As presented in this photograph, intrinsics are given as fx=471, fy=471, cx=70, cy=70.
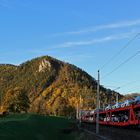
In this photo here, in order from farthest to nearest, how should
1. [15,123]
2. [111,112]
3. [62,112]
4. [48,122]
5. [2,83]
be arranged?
[2,83], [62,112], [111,112], [48,122], [15,123]

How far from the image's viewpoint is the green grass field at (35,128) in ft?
24.2

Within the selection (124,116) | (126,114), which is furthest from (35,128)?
(124,116)

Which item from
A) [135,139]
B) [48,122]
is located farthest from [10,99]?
[48,122]

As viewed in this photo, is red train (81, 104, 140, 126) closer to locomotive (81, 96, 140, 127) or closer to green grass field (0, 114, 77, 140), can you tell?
locomotive (81, 96, 140, 127)

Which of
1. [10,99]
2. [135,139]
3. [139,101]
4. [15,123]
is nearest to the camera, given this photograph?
[15,123]

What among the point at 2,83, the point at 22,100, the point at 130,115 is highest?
the point at 2,83

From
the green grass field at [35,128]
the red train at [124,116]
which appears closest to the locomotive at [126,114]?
the red train at [124,116]

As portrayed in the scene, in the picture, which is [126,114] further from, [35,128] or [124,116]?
[35,128]

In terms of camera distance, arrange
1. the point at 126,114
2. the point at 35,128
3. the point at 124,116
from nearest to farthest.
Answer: the point at 35,128 < the point at 126,114 < the point at 124,116

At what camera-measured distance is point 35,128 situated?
26.7 ft

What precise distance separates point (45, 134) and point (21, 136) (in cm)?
84

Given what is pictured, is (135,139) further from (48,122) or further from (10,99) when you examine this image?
(10,99)

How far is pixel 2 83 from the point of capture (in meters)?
193

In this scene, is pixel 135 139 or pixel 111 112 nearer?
pixel 135 139
